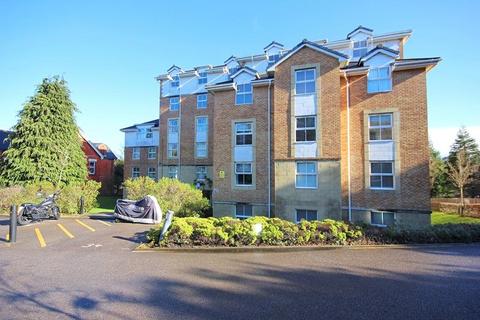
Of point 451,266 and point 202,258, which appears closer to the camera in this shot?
point 451,266

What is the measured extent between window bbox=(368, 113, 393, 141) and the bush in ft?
36.4

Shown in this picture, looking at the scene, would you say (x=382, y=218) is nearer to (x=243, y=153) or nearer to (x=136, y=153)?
(x=243, y=153)

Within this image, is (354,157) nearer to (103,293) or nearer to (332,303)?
(332,303)

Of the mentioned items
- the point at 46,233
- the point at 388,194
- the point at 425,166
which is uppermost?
the point at 425,166

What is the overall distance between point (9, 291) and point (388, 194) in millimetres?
15860

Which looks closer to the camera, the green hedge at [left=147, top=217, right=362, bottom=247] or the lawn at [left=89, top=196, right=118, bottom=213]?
the green hedge at [left=147, top=217, right=362, bottom=247]

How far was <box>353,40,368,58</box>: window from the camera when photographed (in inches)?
874

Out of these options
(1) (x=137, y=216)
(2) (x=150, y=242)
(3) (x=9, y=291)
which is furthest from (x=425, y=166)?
(3) (x=9, y=291)

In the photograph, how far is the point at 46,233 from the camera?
1173cm

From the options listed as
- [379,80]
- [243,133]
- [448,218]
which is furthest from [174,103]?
[448,218]

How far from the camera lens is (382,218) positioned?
49.7 feet

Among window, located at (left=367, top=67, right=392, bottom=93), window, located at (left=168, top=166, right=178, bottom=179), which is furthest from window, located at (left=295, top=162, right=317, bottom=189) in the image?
window, located at (left=168, top=166, right=178, bottom=179)

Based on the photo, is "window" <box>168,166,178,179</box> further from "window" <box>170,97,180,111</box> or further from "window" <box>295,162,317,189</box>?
"window" <box>295,162,317,189</box>

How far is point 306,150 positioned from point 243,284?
1133 centimetres
